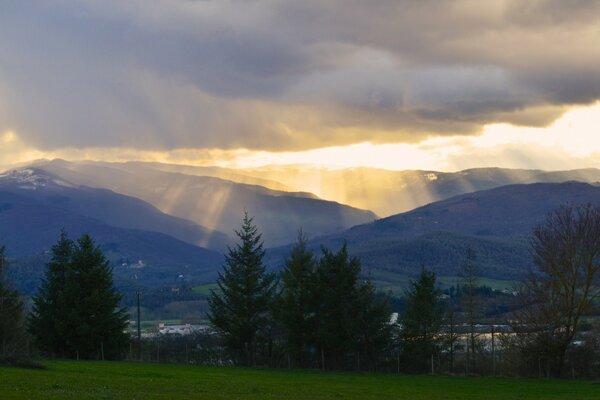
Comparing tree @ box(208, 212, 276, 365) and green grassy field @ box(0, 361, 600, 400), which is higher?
tree @ box(208, 212, 276, 365)

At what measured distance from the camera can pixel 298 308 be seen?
78.6 metres

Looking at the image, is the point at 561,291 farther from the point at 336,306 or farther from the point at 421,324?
the point at 336,306

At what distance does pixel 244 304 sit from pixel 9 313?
72.6 feet

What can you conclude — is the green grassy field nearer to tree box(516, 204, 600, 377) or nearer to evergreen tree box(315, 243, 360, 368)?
tree box(516, 204, 600, 377)

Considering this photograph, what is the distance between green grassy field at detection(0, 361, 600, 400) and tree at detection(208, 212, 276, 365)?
24.4 meters

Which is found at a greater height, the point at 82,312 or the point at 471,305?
the point at 471,305

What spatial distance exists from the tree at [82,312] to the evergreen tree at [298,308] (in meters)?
14.8

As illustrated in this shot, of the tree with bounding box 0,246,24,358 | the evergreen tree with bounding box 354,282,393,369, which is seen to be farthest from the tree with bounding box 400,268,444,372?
the tree with bounding box 0,246,24,358

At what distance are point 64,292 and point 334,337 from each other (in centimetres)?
2481

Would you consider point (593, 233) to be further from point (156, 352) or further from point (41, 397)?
point (41, 397)

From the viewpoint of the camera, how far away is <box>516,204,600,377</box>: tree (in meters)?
67.7

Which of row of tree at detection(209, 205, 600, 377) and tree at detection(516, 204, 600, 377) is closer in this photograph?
tree at detection(516, 204, 600, 377)

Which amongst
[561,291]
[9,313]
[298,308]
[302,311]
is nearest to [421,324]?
[302,311]

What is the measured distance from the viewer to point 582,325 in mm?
68625
